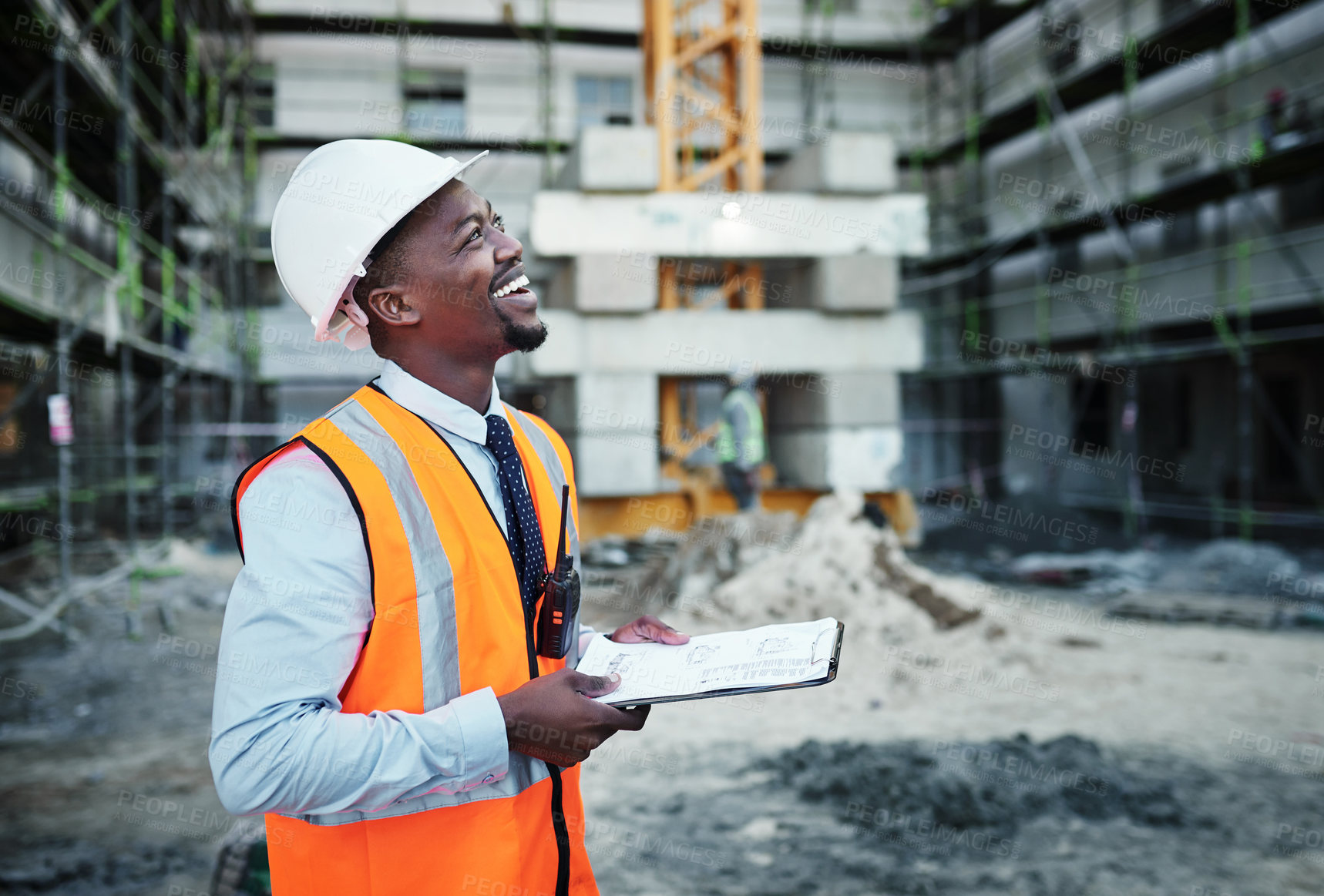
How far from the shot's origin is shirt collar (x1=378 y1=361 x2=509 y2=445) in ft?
5.03

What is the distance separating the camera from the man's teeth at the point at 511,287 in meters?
1.57

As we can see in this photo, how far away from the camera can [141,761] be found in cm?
476

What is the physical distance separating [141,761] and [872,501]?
939cm

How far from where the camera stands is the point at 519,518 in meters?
1.50

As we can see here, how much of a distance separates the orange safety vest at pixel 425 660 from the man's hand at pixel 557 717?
88 mm

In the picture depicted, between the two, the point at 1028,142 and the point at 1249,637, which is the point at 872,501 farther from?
the point at 1028,142

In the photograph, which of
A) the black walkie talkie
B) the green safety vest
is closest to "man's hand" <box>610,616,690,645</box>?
the black walkie talkie

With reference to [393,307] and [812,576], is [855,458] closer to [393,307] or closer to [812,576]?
[812,576]

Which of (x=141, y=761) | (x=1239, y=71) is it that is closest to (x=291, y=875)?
(x=141, y=761)

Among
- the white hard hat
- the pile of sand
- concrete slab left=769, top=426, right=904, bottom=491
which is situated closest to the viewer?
the white hard hat

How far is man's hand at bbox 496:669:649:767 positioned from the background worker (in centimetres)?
845

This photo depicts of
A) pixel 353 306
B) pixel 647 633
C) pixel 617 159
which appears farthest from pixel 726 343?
pixel 353 306

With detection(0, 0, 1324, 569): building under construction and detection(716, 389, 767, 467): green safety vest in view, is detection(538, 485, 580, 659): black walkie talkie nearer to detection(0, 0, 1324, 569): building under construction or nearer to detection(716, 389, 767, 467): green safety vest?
detection(0, 0, 1324, 569): building under construction

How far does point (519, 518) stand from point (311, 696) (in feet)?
1.44
